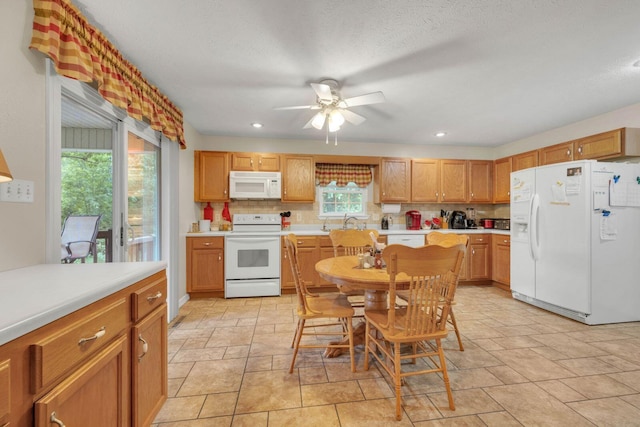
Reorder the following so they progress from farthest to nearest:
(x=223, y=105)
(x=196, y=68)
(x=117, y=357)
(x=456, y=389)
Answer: (x=223, y=105) → (x=196, y=68) → (x=456, y=389) → (x=117, y=357)

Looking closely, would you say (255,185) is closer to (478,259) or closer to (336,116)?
(336,116)

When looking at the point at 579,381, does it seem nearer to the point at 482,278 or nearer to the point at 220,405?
the point at 220,405

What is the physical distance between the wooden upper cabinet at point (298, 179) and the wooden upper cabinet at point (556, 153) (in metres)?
3.21

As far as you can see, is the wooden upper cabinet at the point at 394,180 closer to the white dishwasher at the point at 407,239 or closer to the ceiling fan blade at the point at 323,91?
the white dishwasher at the point at 407,239

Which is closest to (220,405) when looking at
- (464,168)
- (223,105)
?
(223,105)

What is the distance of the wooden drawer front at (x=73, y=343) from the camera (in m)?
0.73

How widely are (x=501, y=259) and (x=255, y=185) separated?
3815mm

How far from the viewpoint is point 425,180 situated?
4547 millimetres

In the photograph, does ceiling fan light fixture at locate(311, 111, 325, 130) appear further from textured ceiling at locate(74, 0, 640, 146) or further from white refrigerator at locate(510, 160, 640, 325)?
white refrigerator at locate(510, 160, 640, 325)

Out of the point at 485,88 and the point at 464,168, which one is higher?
the point at 485,88

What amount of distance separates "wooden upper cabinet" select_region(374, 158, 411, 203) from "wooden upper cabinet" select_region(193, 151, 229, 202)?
2.39 m

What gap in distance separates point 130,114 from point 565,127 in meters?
5.00

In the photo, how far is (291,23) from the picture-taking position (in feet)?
5.59

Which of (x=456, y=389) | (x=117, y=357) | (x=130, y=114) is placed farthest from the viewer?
(x=130, y=114)
